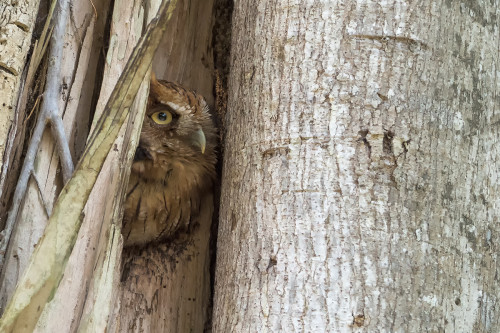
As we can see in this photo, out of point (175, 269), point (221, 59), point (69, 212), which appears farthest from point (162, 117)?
point (69, 212)

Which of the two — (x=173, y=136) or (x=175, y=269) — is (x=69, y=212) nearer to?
(x=175, y=269)

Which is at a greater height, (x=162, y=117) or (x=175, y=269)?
(x=162, y=117)

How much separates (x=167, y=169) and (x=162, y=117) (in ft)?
0.61

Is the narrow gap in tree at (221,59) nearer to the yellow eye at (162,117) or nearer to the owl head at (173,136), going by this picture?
the owl head at (173,136)

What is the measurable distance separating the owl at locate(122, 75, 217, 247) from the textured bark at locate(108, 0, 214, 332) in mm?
60

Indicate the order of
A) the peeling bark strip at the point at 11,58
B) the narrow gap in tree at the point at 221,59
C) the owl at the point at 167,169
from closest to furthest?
the peeling bark strip at the point at 11,58 → the owl at the point at 167,169 → the narrow gap in tree at the point at 221,59

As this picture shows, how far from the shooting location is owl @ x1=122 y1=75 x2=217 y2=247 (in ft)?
7.23

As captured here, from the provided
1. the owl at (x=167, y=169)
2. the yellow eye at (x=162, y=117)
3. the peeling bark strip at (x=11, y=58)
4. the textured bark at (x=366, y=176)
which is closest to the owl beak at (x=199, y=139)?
the owl at (x=167, y=169)

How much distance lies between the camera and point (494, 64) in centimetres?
173

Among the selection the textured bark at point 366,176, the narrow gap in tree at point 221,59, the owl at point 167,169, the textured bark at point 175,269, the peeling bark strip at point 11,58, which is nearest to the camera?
the textured bark at point 366,176

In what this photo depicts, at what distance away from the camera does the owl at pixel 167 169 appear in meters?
2.20

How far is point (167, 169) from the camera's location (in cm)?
226

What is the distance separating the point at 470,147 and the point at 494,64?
0.29 meters

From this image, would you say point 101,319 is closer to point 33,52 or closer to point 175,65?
point 33,52
